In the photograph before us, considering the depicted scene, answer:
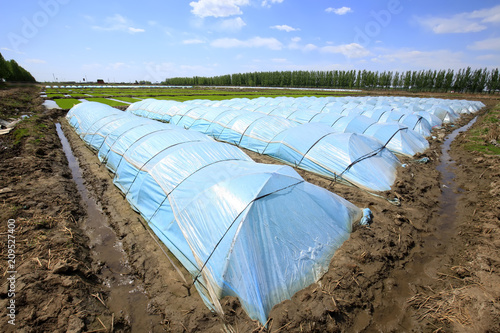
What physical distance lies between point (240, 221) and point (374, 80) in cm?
12627

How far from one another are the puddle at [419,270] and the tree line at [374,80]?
111m

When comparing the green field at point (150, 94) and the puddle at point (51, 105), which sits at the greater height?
the green field at point (150, 94)

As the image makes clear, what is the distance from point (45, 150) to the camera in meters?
15.6

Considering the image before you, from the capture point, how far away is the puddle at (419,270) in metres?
5.54

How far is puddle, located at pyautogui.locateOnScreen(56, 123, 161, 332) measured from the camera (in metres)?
5.55

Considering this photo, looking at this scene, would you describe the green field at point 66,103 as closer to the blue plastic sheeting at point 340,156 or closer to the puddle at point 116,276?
the puddle at point 116,276

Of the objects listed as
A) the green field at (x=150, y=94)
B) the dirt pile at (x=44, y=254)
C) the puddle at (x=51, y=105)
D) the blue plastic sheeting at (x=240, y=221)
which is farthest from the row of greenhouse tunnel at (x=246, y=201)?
the green field at (x=150, y=94)

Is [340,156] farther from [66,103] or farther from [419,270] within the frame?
[66,103]

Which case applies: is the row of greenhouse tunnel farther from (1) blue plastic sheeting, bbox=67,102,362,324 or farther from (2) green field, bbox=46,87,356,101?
(2) green field, bbox=46,87,356,101

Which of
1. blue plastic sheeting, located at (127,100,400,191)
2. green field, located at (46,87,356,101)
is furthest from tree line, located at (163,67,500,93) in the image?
→ blue plastic sheeting, located at (127,100,400,191)

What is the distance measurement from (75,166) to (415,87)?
125850 millimetres

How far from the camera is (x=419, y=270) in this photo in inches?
279

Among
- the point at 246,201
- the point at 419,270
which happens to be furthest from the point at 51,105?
the point at 419,270

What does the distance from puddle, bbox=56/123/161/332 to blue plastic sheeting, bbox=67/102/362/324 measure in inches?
54.3
